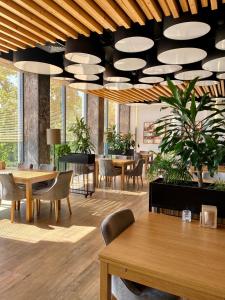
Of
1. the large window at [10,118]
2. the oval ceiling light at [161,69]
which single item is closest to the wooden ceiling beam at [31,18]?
the oval ceiling light at [161,69]

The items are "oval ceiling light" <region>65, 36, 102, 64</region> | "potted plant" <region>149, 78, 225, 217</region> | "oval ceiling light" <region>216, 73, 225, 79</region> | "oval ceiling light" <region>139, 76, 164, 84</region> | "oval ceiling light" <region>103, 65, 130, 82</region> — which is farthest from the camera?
"oval ceiling light" <region>139, 76, 164, 84</region>

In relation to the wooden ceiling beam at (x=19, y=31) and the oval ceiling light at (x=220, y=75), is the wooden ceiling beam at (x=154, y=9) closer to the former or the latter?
the wooden ceiling beam at (x=19, y=31)

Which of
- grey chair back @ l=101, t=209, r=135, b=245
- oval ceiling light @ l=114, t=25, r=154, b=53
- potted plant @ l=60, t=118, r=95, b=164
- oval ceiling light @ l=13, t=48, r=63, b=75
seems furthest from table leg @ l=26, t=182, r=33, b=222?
oval ceiling light @ l=114, t=25, r=154, b=53

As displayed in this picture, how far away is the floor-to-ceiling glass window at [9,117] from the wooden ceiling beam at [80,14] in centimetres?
313

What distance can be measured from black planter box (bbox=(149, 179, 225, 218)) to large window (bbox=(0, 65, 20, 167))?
481 centimetres

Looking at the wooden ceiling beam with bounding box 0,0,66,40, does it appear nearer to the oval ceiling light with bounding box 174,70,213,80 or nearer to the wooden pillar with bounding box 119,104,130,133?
the oval ceiling light with bounding box 174,70,213,80

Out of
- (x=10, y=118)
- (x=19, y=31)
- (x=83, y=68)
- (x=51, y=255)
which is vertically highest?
(x=19, y=31)

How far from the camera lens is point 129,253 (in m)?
1.42

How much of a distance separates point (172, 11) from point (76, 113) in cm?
619

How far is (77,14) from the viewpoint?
2.96 meters

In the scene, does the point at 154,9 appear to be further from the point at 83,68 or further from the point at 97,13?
the point at 83,68

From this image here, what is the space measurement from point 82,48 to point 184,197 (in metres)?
2.76

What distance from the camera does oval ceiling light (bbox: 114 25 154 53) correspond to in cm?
326

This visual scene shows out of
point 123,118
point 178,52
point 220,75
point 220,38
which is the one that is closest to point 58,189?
point 178,52
